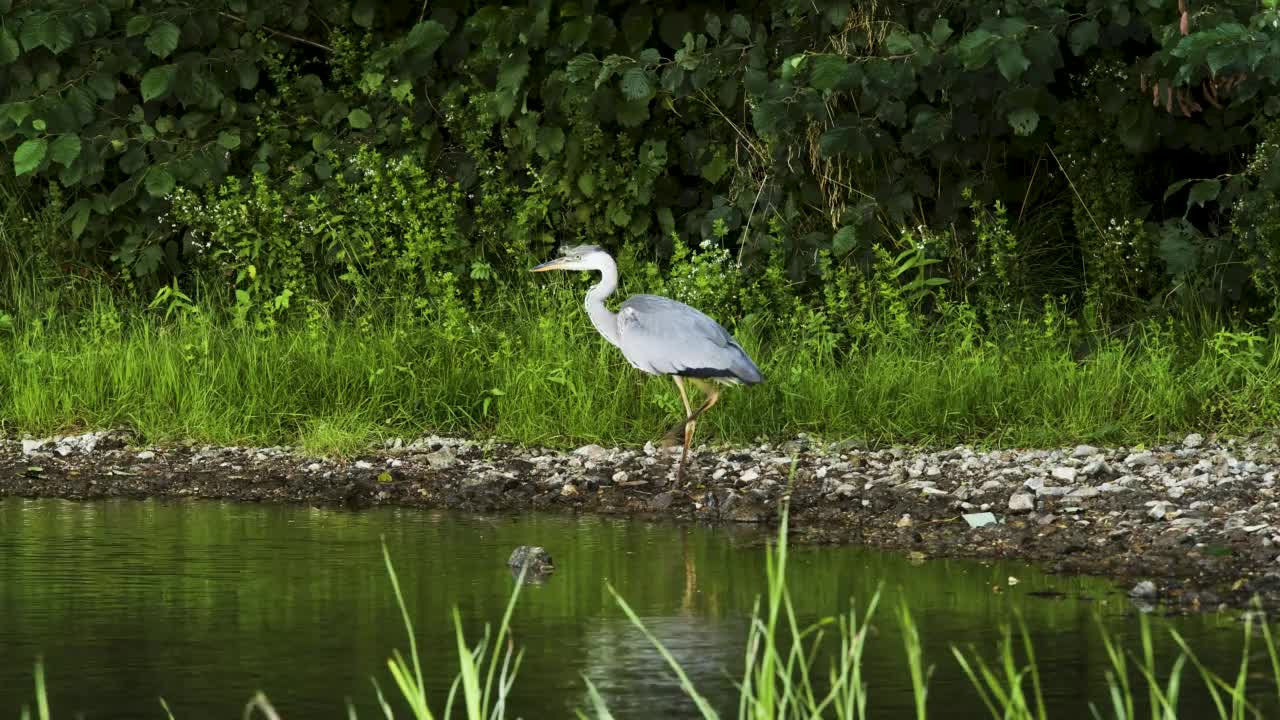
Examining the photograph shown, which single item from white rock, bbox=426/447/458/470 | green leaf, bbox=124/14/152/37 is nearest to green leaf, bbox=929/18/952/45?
white rock, bbox=426/447/458/470

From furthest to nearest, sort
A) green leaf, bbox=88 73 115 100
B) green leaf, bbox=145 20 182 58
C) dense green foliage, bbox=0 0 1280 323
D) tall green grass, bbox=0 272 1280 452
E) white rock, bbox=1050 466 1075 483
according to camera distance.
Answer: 1. green leaf, bbox=88 73 115 100
2. green leaf, bbox=145 20 182 58
3. dense green foliage, bbox=0 0 1280 323
4. tall green grass, bbox=0 272 1280 452
5. white rock, bbox=1050 466 1075 483

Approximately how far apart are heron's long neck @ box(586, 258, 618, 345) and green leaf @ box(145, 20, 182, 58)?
274 cm

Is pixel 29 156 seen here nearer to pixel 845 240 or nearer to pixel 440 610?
pixel 845 240

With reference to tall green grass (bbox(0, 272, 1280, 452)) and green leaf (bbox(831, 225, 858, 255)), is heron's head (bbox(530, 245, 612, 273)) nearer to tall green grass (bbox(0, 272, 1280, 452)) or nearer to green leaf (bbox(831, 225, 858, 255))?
tall green grass (bbox(0, 272, 1280, 452))

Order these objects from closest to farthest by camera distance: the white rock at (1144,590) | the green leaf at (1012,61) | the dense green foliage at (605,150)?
1. the white rock at (1144,590)
2. the green leaf at (1012,61)
3. the dense green foliage at (605,150)

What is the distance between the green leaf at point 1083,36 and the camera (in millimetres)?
8258

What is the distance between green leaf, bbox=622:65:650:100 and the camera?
872cm

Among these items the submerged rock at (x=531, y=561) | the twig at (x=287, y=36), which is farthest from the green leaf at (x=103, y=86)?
the submerged rock at (x=531, y=561)

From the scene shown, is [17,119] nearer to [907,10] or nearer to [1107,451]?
[907,10]

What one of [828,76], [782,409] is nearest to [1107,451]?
[782,409]

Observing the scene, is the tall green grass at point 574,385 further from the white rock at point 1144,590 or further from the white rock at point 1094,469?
A: the white rock at point 1144,590

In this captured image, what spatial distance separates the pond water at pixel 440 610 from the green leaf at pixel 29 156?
2.95 m

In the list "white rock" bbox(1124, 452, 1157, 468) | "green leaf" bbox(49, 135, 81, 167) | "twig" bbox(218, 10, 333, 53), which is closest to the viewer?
"white rock" bbox(1124, 452, 1157, 468)

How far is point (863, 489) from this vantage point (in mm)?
7168
